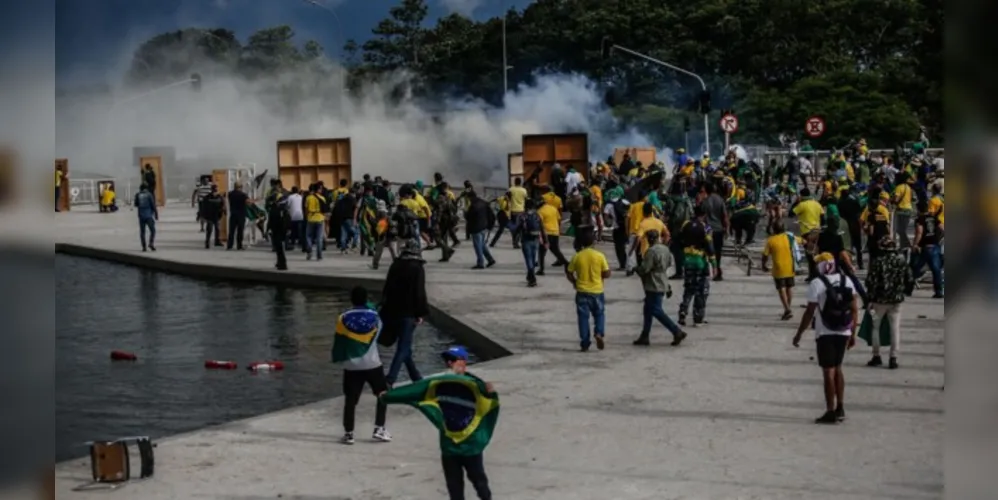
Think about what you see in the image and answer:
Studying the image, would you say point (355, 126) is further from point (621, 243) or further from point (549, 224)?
point (549, 224)

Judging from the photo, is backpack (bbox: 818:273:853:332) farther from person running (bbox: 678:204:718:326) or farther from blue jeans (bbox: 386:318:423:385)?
person running (bbox: 678:204:718:326)

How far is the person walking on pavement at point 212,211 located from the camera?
33.7 m

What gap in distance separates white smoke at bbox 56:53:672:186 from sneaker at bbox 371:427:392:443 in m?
42.7

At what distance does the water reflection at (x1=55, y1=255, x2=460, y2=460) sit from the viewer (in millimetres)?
15445

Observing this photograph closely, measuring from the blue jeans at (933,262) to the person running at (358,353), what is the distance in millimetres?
10564

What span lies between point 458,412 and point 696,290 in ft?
32.8

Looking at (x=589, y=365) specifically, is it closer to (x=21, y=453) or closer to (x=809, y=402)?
(x=809, y=402)

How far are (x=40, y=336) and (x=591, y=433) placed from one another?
947 cm

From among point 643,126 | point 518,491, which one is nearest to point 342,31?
point 643,126

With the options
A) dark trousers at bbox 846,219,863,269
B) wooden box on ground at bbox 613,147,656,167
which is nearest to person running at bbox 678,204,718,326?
dark trousers at bbox 846,219,863,269

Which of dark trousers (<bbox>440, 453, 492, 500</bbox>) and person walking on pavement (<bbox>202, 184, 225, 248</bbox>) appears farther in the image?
person walking on pavement (<bbox>202, 184, 225, 248</bbox>)

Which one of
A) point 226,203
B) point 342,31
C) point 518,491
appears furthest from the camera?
point 342,31

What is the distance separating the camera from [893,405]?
45.8ft

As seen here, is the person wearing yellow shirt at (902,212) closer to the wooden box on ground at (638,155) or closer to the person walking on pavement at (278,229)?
the person walking on pavement at (278,229)
